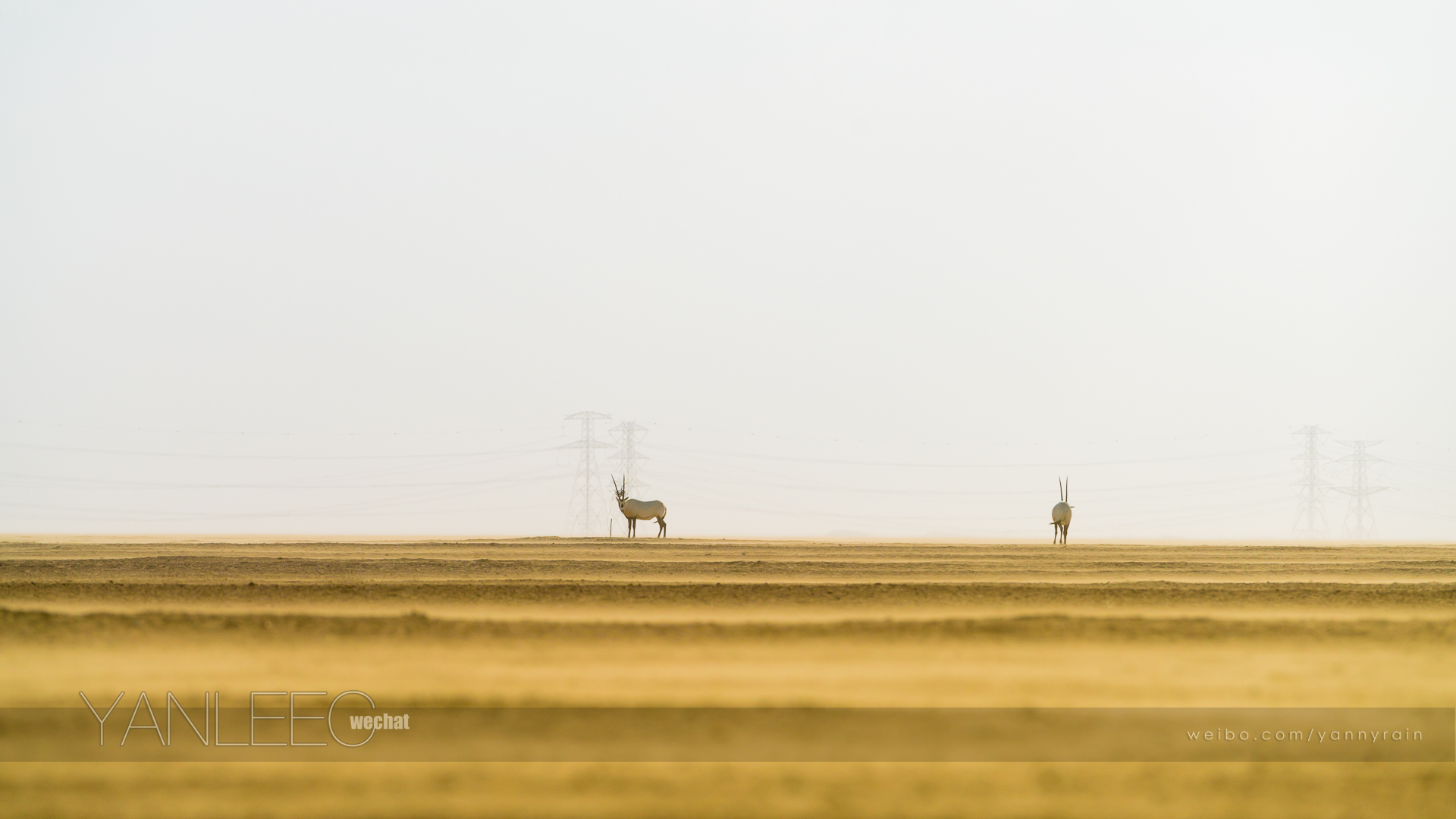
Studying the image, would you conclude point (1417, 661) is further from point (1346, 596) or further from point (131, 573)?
point (131, 573)

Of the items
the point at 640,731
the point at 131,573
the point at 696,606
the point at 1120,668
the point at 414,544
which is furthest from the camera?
the point at 414,544

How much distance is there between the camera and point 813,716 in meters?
7.97

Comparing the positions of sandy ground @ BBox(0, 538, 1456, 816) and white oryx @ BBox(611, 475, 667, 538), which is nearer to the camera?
sandy ground @ BBox(0, 538, 1456, 816)

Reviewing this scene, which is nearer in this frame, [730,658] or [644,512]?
[730,658]

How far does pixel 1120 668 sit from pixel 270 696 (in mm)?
7588

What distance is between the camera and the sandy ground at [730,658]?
625 cm

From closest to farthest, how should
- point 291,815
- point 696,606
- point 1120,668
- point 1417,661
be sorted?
point 291,815, point 1120,668, point 1417,661, point 696,606

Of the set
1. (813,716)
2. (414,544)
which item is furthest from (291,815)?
(414,544)

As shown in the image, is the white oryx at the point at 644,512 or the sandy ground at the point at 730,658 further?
the white oryx at the point at 644,512

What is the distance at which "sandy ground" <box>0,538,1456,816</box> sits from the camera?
20.5 ft

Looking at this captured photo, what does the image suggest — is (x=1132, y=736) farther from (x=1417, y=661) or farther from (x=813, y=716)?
(x=1417, y=661)

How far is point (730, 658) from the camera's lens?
10.3m

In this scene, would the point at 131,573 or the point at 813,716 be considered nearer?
the point at 813,716

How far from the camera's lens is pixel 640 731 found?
294 inches
